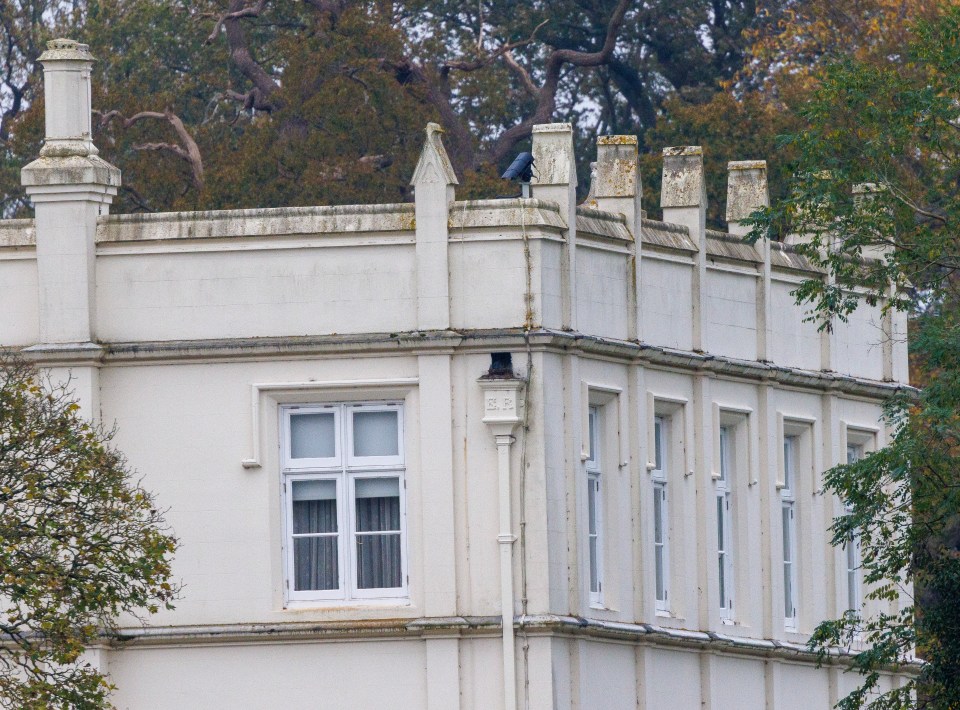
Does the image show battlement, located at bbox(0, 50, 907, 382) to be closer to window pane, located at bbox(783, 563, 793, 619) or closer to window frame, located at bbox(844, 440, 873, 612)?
window pane, located at bbox(783, 563, 793, 619)

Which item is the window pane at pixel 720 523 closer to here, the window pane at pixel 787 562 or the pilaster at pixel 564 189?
the window pane at pixel 787 562

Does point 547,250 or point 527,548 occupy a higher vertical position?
point 547,250

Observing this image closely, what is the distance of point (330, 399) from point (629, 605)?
14.4 ft

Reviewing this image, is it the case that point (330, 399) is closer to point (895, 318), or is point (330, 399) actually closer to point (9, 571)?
point (9, 571)

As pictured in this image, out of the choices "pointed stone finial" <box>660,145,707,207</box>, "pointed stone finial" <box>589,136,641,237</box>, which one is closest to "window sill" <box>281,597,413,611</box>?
"pointed stone finial" <box>589,136,641,237</box>

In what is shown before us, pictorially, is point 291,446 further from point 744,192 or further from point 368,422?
point 744,192


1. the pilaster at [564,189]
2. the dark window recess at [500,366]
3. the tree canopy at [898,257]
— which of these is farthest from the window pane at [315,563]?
the tree canopy at [898,257]

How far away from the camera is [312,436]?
106ft

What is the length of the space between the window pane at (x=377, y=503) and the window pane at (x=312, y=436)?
1.72ft

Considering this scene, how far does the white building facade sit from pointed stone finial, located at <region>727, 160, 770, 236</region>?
3781 millimetres

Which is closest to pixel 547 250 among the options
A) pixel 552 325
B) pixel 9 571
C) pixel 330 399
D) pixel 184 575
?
pixel 552 325

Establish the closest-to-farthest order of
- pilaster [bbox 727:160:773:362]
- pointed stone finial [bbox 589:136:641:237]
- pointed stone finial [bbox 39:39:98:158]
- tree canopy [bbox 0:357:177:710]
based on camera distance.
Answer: tree canopy [bbox 0:357:177:710]
pointed stone finial [bbox 39:39:98:158]
pointed stone finial [bbox 589:136:641:237]
pilaster [bbox 727:160:773:362]

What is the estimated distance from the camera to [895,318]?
3938 cm

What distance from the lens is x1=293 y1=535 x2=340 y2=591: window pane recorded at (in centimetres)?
3234
